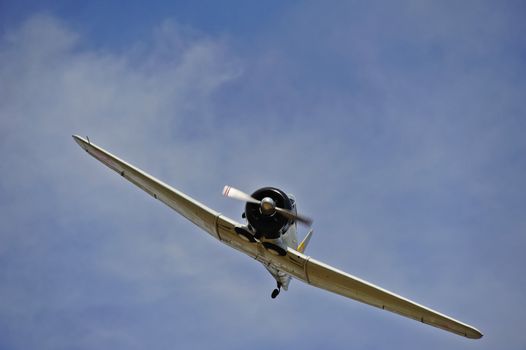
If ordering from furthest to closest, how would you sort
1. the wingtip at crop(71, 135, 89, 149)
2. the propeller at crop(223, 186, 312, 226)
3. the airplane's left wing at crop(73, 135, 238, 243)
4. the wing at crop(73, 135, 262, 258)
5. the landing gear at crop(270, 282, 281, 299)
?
the landing gear at crop(270, 282, 281, 299), the wingtip at crop(71, 135, 89, 149), the airplane's left wing at crop(73, 135, 238, 243), the wing at crop(73, 135, 262, 258), the propeller at crop(223, 186, 312, 226)

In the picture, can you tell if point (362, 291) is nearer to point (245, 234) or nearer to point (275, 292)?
point (275, 292)

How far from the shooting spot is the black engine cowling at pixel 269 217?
76.2 feet

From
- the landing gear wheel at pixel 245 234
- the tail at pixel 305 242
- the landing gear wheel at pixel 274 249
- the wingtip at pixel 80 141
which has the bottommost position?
the landing gear wheel at pixel 245 234

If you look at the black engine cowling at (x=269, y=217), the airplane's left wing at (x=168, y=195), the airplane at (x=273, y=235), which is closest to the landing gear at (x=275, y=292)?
the airplane at (x=273, y=235)

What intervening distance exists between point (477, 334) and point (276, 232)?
29.0ft

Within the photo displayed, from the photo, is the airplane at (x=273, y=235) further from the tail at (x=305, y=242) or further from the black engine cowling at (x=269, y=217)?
the tail at (x=305, y=242)

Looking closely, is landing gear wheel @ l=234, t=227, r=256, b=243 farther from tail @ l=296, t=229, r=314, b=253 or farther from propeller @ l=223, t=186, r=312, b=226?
tail @ l=296, t=229, r=314, b=253

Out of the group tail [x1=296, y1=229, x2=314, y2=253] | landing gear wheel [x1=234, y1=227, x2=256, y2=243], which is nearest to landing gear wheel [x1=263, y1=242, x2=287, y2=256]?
landing gear wheel [x1=234, y1=227, x2=256, y2=243]

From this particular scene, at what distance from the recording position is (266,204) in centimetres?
2275

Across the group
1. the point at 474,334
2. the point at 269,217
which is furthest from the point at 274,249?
the point at 474,334

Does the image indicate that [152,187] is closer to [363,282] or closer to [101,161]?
[101,161]

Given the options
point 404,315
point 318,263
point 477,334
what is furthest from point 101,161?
point 477,334

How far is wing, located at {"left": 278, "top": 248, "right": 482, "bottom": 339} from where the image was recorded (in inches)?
960

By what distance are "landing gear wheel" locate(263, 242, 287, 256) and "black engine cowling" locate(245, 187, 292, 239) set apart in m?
0.65
